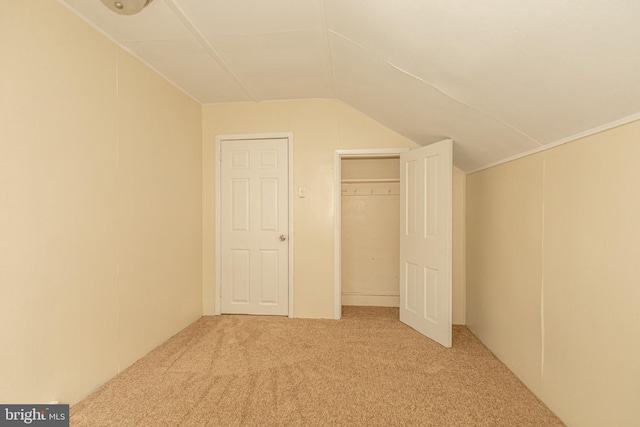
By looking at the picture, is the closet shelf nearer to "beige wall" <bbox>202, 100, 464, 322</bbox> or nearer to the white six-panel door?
"beige wall" <bbox>202, 100, 464, 322</bbox>

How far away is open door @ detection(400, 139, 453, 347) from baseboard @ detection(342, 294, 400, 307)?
605mm

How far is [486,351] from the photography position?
105 inches

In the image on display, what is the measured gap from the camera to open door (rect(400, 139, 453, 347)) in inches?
108

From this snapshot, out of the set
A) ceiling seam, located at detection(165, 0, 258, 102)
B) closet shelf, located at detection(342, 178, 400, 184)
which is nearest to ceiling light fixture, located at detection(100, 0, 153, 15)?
ceiling seam, located at detection(165, 0, 258, 102)

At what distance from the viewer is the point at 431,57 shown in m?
1.86

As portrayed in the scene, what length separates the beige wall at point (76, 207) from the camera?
156 cm

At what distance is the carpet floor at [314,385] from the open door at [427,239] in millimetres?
244

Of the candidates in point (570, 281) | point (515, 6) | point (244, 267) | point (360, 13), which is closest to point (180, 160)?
point (244, 267)

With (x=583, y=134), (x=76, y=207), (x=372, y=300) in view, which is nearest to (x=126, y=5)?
(x=76, y=207)

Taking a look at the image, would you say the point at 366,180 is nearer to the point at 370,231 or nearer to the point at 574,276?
the point at 370,231

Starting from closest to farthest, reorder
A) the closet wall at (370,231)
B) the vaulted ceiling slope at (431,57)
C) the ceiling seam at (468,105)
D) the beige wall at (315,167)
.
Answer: the vaulted ceiling slope at (431,57) → the ceiling seam at (468,105) → the beige wall at (315,167) → the closet wall at (370,231)

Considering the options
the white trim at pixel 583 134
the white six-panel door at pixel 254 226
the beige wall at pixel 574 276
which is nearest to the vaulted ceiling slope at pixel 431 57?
the white trim at pixel 583 134

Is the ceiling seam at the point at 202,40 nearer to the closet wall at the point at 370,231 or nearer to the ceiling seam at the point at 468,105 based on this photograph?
the ceiling seam at the point at 468,105

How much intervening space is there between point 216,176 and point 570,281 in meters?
3.35
